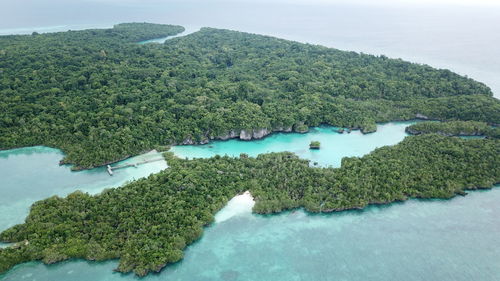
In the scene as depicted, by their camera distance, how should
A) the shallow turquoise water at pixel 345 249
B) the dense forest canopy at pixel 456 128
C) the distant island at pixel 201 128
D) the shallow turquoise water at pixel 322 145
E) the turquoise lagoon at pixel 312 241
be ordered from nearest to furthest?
the shallow turquoise water at pixel 345 249
the turquoise lagoon at pixel 312 241
the distant island at pixel 201 128
the shallow turquoise water at pixel 322 145
the dense forest canopy at pixel 456 128

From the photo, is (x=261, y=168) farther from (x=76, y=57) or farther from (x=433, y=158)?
(x=76, y=57)

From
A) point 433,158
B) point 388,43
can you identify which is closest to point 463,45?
point 388,43

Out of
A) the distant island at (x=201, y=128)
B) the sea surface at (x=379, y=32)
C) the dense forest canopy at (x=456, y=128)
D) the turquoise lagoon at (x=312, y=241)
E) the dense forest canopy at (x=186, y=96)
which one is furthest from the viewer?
the sea surface at (x=379, y=32)

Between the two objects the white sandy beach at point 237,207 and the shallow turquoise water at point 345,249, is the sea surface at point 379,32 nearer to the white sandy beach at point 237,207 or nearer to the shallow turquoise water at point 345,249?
the shallow turquoise water at point 345,249

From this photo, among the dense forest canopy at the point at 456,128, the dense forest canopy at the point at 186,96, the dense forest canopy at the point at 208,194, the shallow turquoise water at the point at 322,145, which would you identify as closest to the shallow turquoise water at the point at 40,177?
the dense forest canopy at the point at 186,96

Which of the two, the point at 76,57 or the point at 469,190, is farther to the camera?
the point at 76,57

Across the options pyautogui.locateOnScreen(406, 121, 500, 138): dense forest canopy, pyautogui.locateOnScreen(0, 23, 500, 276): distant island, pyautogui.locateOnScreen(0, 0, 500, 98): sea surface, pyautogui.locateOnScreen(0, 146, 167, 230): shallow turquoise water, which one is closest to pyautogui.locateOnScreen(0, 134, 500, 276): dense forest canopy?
pyautogui.locateOnScreen(0, 23, 500, 276): distant island
